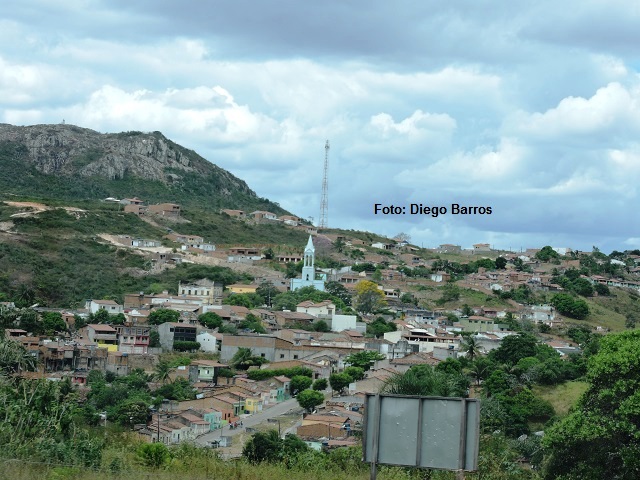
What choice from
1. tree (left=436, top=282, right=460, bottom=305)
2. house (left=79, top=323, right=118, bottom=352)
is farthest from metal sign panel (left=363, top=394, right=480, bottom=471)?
tree (left=436, top=282, right=460, bottom=305)

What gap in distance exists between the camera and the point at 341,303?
57062 mm

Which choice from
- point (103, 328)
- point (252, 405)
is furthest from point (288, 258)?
point (252, 405)

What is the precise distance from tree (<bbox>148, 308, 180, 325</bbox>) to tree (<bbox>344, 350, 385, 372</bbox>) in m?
8.35

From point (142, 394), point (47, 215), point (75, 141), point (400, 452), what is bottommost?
point (142, 394)

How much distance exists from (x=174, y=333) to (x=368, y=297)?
54.2ft

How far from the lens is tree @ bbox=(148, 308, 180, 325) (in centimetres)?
4638

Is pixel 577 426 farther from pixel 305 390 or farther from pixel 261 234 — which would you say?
pixel 261 234

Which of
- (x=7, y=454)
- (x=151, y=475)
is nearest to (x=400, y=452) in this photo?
(x=151, y=475)

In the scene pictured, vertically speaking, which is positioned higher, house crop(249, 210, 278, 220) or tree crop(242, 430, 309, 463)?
house crop(249, 210, 278, 220)

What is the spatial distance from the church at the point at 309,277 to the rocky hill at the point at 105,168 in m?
37.4

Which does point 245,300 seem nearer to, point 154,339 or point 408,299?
point 154,339

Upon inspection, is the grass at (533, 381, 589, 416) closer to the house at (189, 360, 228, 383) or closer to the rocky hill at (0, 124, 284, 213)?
the house at (189, 360, 228, 383)

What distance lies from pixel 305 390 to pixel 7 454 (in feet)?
88.4

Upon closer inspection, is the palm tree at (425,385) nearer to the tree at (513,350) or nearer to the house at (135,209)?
the tree at (513,350)
